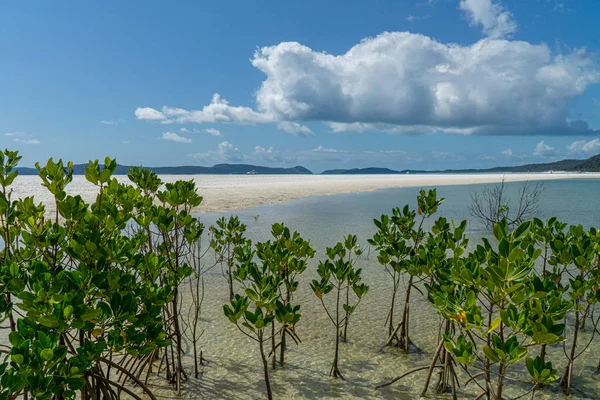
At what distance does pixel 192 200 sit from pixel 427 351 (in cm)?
327

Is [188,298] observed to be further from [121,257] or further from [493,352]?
[493,352]

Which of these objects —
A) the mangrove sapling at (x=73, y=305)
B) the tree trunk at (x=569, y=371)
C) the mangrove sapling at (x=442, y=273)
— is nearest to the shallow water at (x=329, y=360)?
the tree trunk at (x=569, y=371)

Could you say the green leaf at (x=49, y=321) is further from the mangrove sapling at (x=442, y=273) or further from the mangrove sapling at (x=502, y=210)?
the mangrove sapling at (x=502, y=210)

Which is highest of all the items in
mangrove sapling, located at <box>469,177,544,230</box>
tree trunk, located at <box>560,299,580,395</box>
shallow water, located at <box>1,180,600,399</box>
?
mangrove sapling, located at <box>469,177,544,230</box>

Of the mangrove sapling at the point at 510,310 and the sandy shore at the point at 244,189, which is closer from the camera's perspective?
the mangrove sapling at the point at 510,310

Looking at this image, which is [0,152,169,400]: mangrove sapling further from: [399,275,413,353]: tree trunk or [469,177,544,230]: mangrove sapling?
[469,177,544,230]: mangrove sapling

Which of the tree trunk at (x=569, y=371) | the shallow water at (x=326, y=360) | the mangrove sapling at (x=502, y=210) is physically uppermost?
the mangrove sapling at (x=502, y=210)

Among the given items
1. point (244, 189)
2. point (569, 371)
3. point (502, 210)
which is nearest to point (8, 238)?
point (569, 371)

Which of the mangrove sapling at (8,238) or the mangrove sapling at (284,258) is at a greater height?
the mangrove sapling at (8,238)

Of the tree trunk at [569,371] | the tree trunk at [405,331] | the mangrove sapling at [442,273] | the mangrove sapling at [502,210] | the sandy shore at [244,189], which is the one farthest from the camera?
the sandy shore at [244,189]

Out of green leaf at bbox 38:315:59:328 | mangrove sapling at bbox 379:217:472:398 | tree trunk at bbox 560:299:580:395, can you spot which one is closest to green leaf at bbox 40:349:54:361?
green leaf at bbox 38:315:59:328

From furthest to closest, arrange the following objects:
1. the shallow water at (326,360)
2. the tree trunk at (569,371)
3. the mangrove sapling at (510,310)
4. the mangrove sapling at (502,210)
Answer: the mangrove sapling at (502,210), the shallow water at (326,360), the tree trunk at (569,371), the mangrove sapling at (510,310)

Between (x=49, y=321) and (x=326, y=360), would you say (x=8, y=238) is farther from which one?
(x=326, y=360)

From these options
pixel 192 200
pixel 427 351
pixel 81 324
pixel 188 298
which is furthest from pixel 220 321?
pixel 81 324
